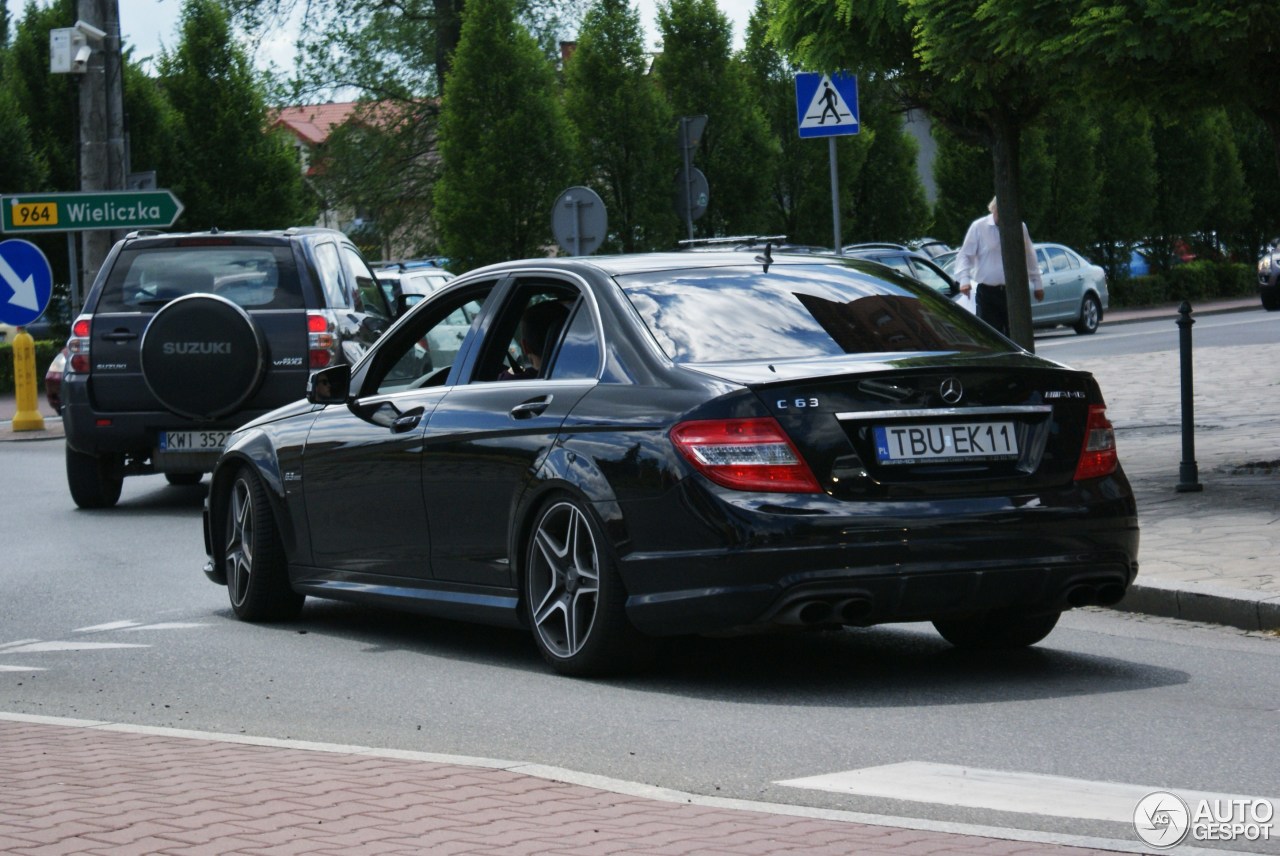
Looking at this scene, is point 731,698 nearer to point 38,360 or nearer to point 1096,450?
point 1096,450

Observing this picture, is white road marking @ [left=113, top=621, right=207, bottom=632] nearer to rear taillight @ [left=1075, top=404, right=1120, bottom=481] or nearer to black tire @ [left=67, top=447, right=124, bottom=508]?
rear taillight @ [left=1075, top=404, right=1120, bottom=481]

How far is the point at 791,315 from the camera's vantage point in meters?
7.55

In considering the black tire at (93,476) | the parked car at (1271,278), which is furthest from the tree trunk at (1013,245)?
the parked car at (1271,278)

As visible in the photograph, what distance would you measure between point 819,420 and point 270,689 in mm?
2278

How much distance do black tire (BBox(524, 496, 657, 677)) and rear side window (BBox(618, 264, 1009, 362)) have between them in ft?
2.31

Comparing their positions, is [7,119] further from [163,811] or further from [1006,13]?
[163,811]

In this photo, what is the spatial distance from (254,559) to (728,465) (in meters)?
3.30

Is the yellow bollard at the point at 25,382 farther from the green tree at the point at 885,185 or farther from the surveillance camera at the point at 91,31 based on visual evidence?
the green tree at the point at 885,185

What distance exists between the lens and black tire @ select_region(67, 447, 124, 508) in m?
15.3

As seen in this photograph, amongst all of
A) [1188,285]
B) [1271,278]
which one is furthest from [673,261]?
[1188,285]

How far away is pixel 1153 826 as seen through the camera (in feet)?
16.6

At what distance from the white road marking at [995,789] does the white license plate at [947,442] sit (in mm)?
1343

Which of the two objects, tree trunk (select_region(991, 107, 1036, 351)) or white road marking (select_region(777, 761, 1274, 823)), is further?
tree trunk (select_region(991, 107, 1036, 351))

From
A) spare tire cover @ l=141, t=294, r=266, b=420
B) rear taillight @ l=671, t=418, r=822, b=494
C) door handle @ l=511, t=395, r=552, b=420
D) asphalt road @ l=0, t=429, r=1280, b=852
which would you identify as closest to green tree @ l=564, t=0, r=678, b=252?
spare tire cover @ l=141, t=294, r=266, b=420
